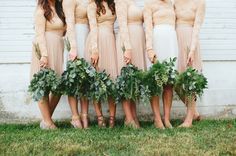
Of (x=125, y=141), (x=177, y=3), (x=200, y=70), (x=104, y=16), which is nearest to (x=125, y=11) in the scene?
(x=104, y=16)

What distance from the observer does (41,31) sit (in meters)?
7.29

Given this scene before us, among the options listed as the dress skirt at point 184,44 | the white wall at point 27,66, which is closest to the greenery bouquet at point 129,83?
the dress skirt at point 184,44

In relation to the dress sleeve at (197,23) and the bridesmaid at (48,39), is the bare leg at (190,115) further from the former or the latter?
the bridesmaid at (48,39)

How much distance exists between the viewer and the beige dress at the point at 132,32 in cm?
729

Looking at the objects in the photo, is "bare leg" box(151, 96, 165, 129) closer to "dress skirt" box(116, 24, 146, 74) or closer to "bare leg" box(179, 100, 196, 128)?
"bare leg" box(179, 100, 196, 128)

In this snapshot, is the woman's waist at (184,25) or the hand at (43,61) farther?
the woman's waist at (184,25)

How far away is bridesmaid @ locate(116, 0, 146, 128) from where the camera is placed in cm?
728

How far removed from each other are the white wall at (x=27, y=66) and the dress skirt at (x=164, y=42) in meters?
1.09

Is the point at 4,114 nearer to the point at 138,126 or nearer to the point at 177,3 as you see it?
the point at 138,126

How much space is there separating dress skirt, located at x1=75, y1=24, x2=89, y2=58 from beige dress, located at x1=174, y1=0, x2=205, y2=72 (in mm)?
1258

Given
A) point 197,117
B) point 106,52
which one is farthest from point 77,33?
point 197,117

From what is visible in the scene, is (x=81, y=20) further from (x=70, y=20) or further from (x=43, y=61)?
(x=43, y=61)

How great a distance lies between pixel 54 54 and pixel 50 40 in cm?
19

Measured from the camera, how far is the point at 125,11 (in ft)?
24.0
